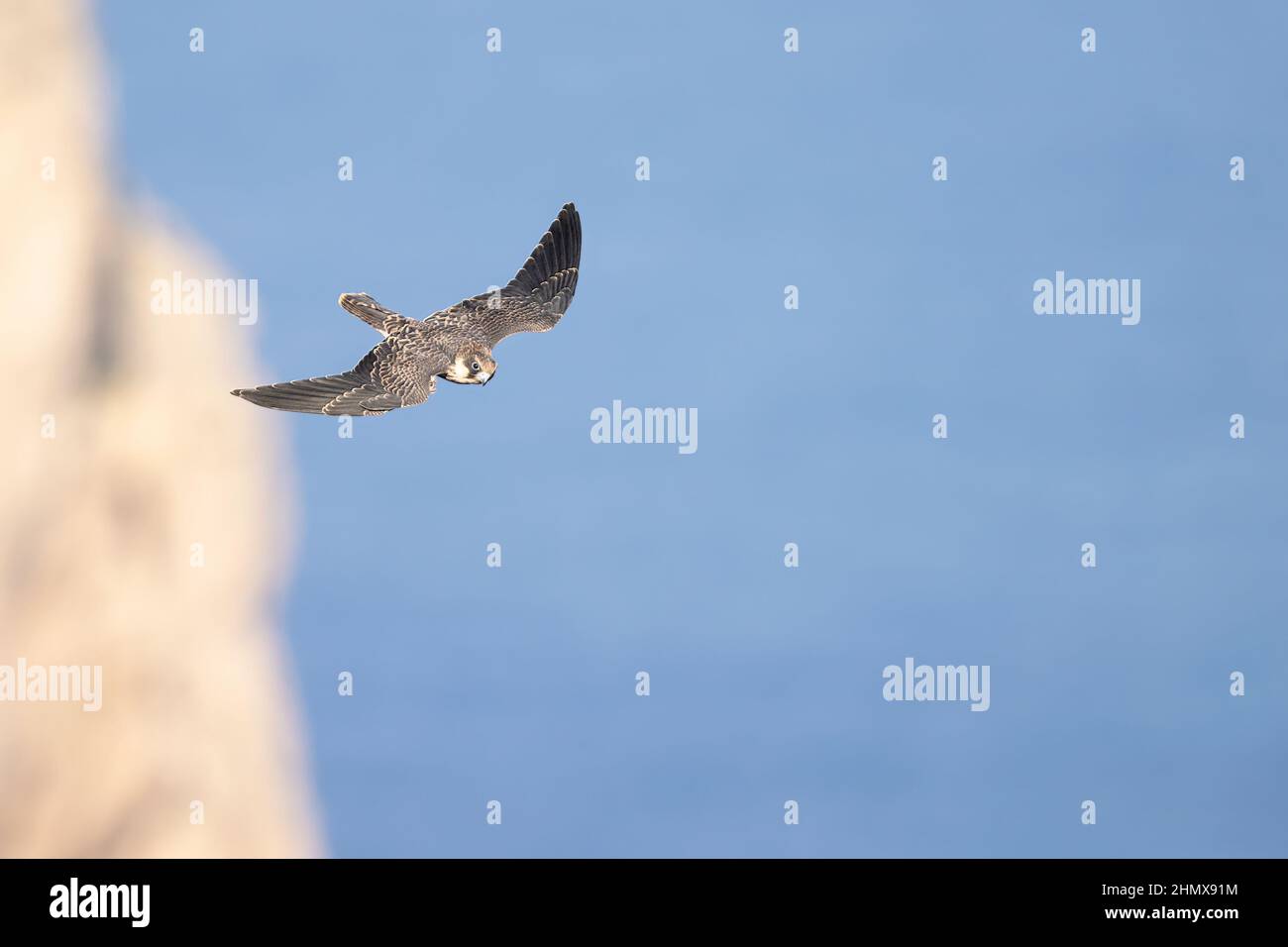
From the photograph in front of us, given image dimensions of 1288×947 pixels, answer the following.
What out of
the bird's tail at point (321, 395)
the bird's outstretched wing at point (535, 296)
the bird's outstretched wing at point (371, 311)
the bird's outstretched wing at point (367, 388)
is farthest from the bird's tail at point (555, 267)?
the bird's tail at point (321, 395)

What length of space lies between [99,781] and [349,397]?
19129 mm

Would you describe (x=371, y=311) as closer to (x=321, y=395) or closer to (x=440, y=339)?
(x=440, y=339)

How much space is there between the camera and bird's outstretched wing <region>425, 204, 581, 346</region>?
2120 centimetres

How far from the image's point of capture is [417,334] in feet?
67.1

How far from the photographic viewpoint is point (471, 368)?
798 inches

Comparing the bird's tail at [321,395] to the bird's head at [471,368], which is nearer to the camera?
the bird's tail at [321,395]

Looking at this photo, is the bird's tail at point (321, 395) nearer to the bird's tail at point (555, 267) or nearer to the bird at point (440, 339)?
the bird at point (440, 339)

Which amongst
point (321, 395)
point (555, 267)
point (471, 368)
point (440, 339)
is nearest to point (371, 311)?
point (440, 339)

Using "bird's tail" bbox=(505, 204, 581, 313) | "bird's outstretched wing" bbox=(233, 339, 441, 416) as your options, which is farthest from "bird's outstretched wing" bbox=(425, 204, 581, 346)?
"bird's outstretched wing" bbox=(233, 339, 441, 416)

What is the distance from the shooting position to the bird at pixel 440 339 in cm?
1916

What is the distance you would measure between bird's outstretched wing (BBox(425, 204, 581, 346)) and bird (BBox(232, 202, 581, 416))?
1 centimetres

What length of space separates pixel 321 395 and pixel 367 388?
0.54 m

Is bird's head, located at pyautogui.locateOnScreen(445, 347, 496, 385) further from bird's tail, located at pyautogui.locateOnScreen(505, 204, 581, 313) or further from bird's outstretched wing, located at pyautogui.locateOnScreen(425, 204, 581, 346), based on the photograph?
bird's tail, located at pyautogui.locateOnScreen(505, 204, 581, 313)

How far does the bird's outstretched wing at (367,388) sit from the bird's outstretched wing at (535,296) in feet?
3.20
